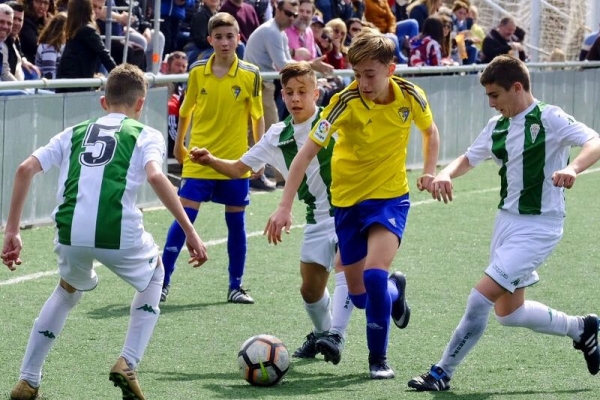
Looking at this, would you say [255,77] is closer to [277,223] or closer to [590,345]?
[277,223]

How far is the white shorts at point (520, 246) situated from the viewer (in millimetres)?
6071

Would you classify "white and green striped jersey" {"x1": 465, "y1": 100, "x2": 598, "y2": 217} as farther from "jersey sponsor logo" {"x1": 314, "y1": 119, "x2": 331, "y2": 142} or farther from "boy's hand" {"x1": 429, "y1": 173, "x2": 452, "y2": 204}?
Result: "jersey sponsor logo" {"x1": 314, "y1": 119, "x2": 331, "y2": 142}

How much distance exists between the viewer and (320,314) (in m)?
6.98

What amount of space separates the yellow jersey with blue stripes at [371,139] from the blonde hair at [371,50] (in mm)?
219

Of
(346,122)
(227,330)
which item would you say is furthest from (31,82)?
(346,122)

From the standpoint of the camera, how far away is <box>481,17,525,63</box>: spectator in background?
1930cm

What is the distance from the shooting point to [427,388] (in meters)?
6.03

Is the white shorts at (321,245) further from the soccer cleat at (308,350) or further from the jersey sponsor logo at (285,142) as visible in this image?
the jersey sponsor logo at (285,142)

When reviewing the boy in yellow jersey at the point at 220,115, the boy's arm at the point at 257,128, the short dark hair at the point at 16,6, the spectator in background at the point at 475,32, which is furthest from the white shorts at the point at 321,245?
the spectator in background at the point at 475,32

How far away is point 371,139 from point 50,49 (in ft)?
23.2

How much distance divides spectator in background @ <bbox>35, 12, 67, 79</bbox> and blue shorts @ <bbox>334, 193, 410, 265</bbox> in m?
6.83

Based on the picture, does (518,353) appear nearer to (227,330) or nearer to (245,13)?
(227,330)

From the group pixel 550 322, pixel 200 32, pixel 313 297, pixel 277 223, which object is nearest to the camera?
pixel 277 223

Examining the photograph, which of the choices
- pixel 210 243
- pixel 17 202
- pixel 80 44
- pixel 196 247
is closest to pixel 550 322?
pixel 196 247
